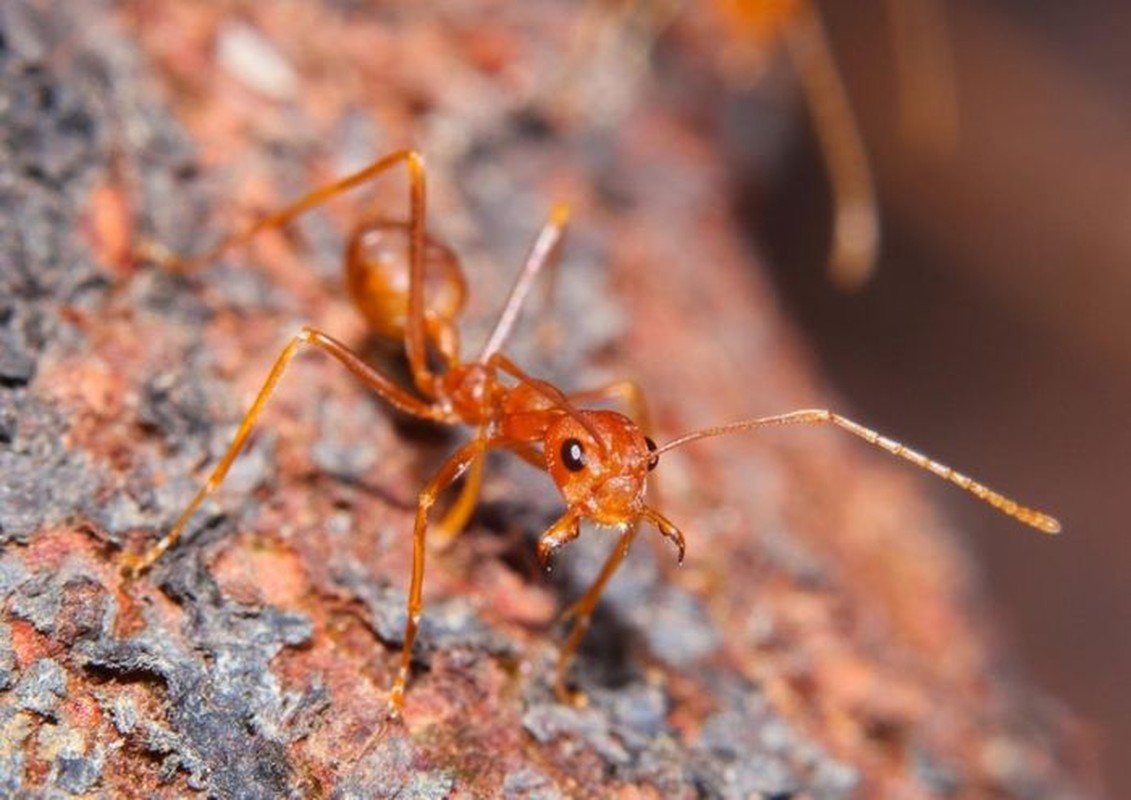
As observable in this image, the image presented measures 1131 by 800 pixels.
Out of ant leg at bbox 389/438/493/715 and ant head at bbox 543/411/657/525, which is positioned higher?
ant head at bbox 543/411/657/525

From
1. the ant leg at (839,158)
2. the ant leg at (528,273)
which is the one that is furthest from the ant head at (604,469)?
the ant leg at (839,158)

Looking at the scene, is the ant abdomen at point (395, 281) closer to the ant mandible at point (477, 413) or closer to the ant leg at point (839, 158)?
the ant mandible at point (477, 413)

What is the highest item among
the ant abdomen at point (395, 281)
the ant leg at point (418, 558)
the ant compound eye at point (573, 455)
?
the ant abdomen at point (395, 281)

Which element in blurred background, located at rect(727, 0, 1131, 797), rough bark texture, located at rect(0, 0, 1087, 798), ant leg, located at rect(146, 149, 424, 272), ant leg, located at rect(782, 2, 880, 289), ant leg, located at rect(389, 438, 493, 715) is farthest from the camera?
ant leg, located at rect(782, 2, 880, 289)

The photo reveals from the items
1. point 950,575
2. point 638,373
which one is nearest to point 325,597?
point 638,373

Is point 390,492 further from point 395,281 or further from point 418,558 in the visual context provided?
point 395,281

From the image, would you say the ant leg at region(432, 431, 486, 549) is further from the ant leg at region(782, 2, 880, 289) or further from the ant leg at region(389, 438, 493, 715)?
the ant leg at region(782, 2, 880, 289)

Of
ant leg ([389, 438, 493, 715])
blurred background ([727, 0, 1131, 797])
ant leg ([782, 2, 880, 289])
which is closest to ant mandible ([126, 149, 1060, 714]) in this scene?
ant leg ([389, 438, 493, 715])
